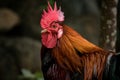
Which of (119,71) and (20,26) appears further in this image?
(20,26)

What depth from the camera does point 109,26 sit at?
19.5ft

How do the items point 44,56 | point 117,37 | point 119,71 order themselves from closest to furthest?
1. point 119,71
2. point 44,56
3. point 117,37

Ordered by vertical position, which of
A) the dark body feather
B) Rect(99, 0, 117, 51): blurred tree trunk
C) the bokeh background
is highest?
Rect(99, 0, 117, 51): blurred tree trunk

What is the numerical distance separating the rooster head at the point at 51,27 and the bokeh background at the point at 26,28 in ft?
18.7

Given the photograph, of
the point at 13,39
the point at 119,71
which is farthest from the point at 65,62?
the point at 13,39

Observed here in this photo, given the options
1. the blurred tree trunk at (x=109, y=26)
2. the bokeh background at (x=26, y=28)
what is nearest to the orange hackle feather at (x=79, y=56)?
the blurred tree trunk at (x=109, y=26)

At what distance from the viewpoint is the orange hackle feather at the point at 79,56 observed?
4879 millimetres

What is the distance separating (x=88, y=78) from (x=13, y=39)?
260 inches

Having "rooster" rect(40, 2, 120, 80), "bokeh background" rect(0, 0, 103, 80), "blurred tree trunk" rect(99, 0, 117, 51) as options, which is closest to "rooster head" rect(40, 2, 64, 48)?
"rooster" rect(40, 2, 120, 80)

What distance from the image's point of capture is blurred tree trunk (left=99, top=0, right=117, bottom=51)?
19.5 feet

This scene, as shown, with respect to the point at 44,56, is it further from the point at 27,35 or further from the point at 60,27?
the point at 27,35

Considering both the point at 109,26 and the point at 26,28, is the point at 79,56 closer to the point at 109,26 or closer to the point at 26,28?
the point at 109,26

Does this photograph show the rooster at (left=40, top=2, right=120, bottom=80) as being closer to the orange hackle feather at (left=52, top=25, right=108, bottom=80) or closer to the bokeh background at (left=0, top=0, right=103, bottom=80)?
the orange hackle feather at (left=52, top=25, right=108, bottom=80)

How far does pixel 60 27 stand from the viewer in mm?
4980
